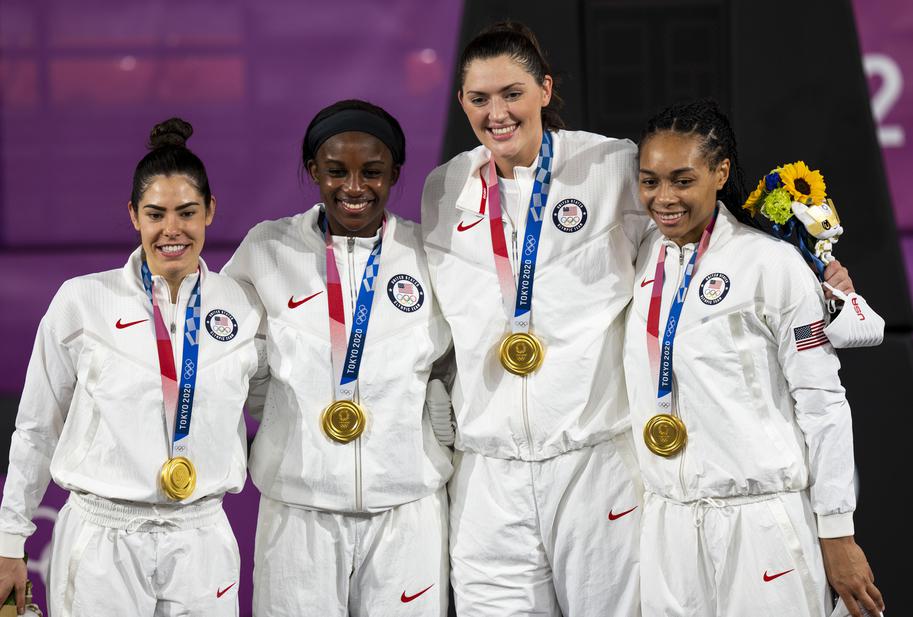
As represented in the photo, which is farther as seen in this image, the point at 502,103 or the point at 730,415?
the point at 502,103

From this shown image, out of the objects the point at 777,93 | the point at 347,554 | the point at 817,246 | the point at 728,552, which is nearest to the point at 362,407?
the point at 347,554

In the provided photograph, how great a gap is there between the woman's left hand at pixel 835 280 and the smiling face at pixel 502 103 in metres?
0.87

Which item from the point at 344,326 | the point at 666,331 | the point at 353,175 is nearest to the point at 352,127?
the point at 353,175

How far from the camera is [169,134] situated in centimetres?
285

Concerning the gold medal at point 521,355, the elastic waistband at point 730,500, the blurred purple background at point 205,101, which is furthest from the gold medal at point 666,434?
the blurred purple background at point 205,101

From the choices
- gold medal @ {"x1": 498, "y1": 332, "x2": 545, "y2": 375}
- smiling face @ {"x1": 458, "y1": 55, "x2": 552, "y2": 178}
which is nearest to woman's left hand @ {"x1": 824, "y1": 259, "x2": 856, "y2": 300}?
gold medal @ {"x1": 498, "y1": 332, "x2": 545, "y2": 375}

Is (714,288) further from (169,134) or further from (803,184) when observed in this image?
(169,134)

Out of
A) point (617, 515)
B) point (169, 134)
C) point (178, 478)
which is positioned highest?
point (169, 134)

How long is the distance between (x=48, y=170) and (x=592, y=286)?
8.36 ft

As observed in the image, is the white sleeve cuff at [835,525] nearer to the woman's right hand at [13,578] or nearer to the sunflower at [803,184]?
the sunflower at [803,184]

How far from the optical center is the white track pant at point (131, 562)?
2639 millimetres

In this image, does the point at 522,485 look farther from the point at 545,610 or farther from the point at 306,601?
the point at 306,601

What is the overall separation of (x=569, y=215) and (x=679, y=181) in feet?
1.13

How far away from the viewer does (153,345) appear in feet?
8.94
